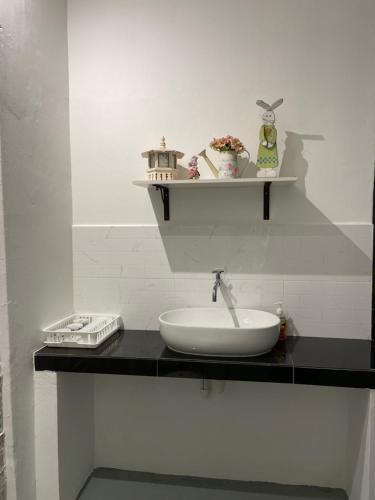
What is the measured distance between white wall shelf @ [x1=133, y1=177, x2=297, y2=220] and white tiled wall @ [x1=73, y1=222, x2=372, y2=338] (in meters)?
0.10

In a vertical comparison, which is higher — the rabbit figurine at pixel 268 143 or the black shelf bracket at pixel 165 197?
the rabbit figurine at pixel 268 143

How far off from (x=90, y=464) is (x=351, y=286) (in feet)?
5.29

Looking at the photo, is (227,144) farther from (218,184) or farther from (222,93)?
(222,93)

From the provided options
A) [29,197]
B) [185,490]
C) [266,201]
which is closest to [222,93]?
[266,201]

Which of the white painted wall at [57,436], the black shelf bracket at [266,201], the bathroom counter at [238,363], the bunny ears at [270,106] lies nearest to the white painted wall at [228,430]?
the white painted wall at [57,436]

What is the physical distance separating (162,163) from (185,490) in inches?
63.3

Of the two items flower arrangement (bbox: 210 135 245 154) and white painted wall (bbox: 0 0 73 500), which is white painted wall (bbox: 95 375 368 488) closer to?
white painted wall (bbox: 0 0 73 500)

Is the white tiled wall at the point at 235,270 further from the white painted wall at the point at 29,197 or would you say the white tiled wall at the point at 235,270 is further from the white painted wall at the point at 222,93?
the white painted wall at the point at 29,197

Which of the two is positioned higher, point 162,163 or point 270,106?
point 270,106

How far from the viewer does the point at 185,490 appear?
171 centimetres

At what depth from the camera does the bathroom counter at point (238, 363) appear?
1.29m

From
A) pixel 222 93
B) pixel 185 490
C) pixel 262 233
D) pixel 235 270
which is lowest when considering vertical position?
pixel 185 490

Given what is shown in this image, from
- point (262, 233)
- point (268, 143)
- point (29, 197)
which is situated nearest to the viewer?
point (29, 197)

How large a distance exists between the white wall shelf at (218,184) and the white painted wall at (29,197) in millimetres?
437
